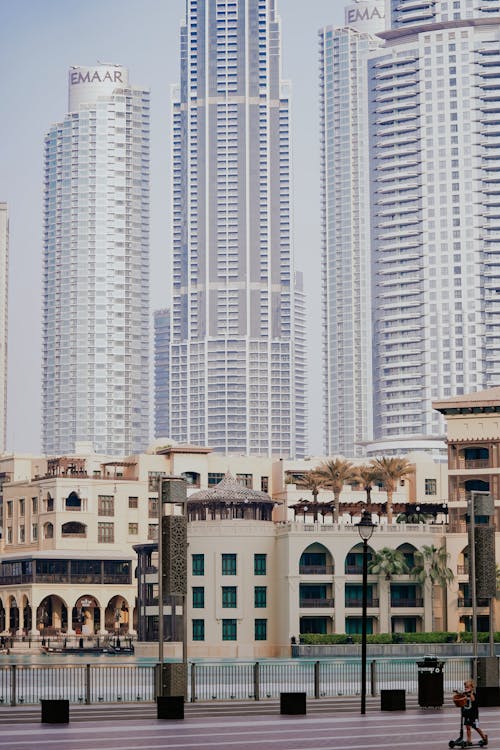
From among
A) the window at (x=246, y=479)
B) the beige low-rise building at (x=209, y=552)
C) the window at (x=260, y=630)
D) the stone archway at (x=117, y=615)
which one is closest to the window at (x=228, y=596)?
the beige low-rise building at (x=209, y=552)

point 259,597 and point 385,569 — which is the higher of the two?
point 385,569

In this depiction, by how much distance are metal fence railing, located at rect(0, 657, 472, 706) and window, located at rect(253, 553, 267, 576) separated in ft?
170

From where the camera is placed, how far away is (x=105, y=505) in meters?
180

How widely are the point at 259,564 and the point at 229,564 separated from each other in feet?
8.28

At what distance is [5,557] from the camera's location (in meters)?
173

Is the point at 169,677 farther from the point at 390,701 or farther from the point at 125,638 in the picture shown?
the point at 125,638

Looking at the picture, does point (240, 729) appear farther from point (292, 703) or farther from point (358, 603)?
point (358, 603)

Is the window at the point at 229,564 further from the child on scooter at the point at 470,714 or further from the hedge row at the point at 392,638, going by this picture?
the child on scooter at the point at 470,714

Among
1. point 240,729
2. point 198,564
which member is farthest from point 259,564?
point 240,729

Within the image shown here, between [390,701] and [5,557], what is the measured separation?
12496cm

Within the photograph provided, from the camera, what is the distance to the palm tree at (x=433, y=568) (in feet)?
421

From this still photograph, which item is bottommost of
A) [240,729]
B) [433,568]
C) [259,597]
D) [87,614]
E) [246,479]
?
[240,729]

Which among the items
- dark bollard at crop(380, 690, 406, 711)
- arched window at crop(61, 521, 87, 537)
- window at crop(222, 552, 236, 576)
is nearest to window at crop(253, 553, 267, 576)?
window at crop(222, 552, 236, 576)

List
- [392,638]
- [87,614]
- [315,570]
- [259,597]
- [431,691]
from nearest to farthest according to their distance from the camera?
[431,691], [392,638], [315,570], [259,597], [87,614]
